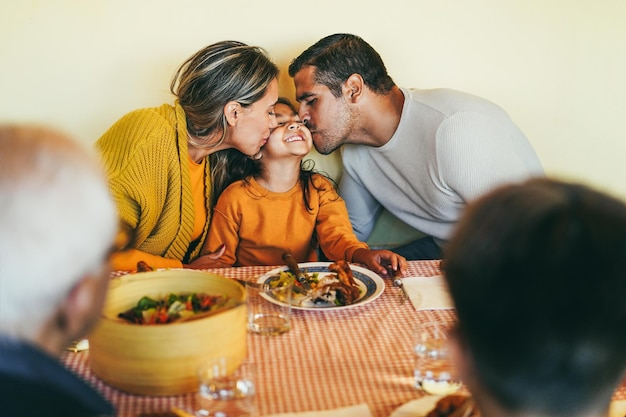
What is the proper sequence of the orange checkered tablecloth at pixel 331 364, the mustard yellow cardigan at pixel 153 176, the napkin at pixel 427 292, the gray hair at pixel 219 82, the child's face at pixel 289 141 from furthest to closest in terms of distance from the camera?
the child's face at pixel 289 141 → the gray hair at pixel 219 82 → the mustard yellow cardigan at pixel 153 176 → the napkin at pixel 427 292 → the orange checkered tablecloth at pixel 331 364

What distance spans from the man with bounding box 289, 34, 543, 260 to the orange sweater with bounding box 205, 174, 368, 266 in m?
0.28

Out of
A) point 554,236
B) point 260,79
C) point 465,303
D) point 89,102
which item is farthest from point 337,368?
point 89,102

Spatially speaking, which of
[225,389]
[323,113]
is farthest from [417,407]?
[323,113]

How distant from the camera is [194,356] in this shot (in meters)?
1.14

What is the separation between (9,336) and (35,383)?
67 mm

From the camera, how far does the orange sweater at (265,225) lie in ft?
7.73

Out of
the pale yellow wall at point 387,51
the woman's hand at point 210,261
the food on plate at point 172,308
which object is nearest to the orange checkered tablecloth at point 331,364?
the food on plate at point 172,308

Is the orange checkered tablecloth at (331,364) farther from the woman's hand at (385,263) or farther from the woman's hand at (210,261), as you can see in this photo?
the woman's hand at (210,261)

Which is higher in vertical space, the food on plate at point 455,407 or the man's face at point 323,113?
the man's face at point 323,113

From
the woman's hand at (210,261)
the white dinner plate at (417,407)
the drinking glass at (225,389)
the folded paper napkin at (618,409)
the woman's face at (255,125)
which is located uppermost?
the woman's face at (255,125)

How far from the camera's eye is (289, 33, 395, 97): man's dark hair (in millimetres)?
2396

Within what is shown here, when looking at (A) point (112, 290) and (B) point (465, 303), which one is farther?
(A) point (112, 290)

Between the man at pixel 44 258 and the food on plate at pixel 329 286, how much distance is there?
2.70ft

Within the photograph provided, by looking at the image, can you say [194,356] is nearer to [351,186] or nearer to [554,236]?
[554,236]
